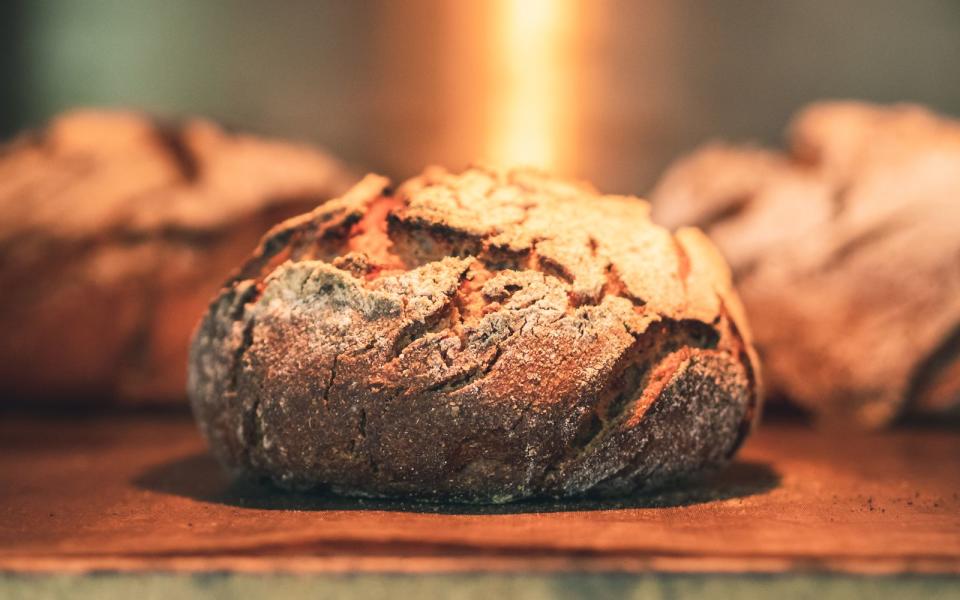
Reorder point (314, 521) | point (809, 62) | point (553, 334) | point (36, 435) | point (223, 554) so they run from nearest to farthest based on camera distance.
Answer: point (223, 554), point (314, 521), point (553, 334), point (36, 435), point (809, 62)

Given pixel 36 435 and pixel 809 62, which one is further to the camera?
pixel 809 62

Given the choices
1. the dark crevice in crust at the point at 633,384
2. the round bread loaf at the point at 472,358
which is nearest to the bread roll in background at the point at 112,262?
the round bread loaf at the point at 472,358

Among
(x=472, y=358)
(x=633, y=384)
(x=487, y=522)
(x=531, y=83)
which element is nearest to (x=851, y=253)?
(x=531, y=83)

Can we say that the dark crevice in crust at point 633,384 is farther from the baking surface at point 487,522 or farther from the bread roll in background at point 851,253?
the bread roll in background at point 851,253

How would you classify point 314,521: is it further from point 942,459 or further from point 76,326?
point 76,326

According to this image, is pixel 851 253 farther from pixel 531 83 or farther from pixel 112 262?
pixel 112 262

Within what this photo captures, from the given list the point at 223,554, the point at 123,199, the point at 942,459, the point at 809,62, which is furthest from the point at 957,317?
the point at 123,199
